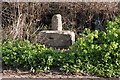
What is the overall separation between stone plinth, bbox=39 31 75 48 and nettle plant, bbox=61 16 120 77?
46.2 inches

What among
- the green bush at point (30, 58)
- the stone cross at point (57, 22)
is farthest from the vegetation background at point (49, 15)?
the green bush at point (30, 58)

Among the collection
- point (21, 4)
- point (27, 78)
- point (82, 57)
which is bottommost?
point (27, 78)

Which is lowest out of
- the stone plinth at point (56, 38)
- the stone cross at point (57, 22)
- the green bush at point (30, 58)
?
the green bush at point (30, 58)

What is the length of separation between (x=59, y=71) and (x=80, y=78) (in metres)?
0.40

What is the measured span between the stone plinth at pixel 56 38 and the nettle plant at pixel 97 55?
117 centimetres

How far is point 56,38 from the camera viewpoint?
6.18m

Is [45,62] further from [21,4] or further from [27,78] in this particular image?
[21,4]

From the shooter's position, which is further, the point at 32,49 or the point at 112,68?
the point at 32,49

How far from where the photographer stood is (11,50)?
5035 mm

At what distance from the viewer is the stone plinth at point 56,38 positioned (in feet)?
20.1

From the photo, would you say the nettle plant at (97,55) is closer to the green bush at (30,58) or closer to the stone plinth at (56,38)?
the green bush at (30,58)

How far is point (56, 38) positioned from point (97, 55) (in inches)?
60.2

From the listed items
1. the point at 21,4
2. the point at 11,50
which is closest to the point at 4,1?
the point at 21,4

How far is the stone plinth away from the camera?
6129mm
